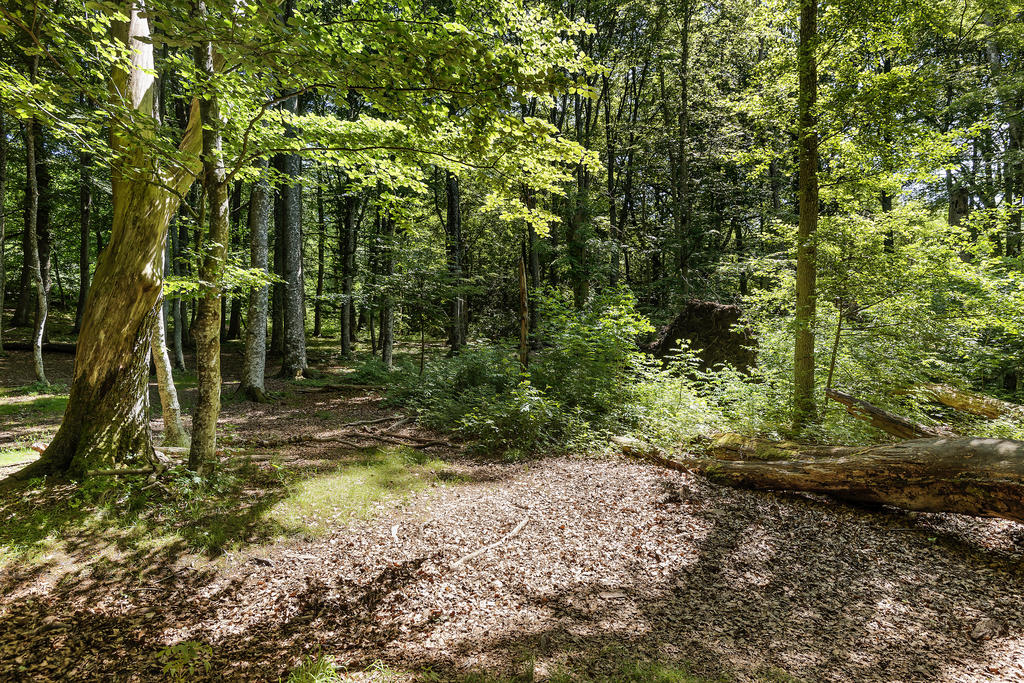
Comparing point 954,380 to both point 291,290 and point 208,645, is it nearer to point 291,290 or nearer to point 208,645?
point 208,645

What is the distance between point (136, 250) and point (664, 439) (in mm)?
7505

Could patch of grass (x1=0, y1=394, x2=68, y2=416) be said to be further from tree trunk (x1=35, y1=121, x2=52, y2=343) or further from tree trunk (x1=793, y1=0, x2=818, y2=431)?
tree trunk (x1=793, y1=0, x2=818, y2=431)

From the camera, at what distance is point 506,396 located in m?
8.80

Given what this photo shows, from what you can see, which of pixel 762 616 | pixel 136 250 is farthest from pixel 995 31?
pixel 136 250

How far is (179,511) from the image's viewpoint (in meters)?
4.38

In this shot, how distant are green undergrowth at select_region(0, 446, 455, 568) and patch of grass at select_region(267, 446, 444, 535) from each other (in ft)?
0.04

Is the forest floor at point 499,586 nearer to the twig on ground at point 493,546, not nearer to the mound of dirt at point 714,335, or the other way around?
the twig on ground at point 493,546

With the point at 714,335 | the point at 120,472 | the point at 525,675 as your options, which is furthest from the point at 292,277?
the point at 525,675

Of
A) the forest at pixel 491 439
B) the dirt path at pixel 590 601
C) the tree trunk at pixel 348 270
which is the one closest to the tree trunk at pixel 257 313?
the forest at pixel 491 439

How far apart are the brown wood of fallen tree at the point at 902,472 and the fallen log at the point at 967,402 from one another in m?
3.87

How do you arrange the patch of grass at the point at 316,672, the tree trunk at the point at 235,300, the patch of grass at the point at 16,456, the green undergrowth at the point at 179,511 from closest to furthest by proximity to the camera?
the patch of grass at the point at 316,672, the green undergrowth at the point at 179,511, the patch of grass at the point at 16,456, the tree trunk at the point at 235,300

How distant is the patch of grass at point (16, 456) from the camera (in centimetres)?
537

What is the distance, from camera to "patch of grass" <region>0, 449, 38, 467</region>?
17.6ft

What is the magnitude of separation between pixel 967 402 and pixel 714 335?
497cm
